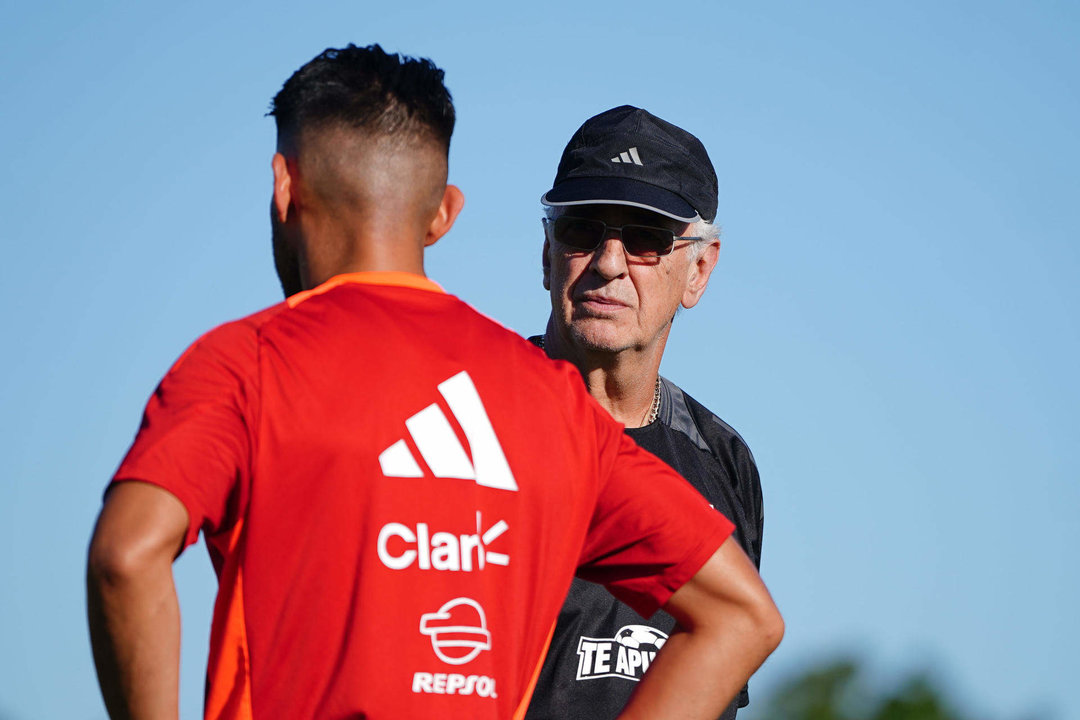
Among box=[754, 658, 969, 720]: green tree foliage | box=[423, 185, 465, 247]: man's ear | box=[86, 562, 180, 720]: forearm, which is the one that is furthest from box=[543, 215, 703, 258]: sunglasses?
box=[754, 658, 969, 720]: green tree foliage

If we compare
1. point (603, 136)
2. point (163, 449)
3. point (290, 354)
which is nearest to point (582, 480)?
point (290, 354)

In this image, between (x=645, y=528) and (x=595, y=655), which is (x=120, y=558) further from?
(x=595, y=655)

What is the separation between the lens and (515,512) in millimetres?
2912

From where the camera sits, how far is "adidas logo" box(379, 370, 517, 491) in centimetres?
279

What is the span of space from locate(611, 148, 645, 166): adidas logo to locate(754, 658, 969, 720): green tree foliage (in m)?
34.2

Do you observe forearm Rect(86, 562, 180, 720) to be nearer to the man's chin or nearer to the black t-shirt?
the black t-shirt

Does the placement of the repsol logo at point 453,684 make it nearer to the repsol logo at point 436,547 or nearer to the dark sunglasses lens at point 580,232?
the repsol logo at point 436,547

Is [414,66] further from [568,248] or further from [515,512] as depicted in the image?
[568,248]

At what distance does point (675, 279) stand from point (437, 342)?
9.62 feet

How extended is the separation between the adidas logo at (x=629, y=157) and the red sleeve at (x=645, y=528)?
2.51 meters

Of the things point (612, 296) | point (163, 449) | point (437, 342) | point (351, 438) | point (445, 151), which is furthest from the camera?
point (612, 296)

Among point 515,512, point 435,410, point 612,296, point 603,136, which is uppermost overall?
point 603,136

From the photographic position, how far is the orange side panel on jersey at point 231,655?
9.08 feet

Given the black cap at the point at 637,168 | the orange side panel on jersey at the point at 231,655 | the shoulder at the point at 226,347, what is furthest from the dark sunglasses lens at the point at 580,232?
the orange side panel on jersey at the point at 231,655
